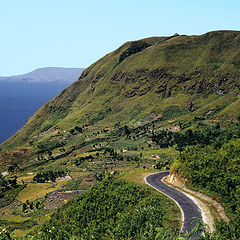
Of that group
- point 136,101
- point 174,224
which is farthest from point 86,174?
point 136,101

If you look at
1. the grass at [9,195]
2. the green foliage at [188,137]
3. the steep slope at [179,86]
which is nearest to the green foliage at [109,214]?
the grass at [9,195]

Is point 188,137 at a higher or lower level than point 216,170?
lower

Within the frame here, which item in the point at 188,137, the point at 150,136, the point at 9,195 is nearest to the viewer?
the point at 9,195

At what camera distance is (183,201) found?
31.6 m

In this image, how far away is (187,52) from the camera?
188000 millimetres

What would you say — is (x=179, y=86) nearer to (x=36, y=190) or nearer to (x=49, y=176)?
(x=49, y=176)

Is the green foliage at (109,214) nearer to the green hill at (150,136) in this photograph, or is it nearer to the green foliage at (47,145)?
the green hill at (150,136)

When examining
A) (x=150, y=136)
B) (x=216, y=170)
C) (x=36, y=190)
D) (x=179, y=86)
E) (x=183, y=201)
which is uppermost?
(x=179, y=86)

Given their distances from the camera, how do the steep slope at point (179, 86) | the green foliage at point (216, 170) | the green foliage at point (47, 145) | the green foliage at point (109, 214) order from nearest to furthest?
the green foliage at point (109, 214) → the green foliage at point (216, 170) → the green foliage at point (47, 145) → the steep slope at point (179, 86)

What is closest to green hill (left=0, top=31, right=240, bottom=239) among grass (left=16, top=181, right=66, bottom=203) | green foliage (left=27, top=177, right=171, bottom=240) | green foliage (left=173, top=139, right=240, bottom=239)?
green foliage (left=173, top=139, right=240, bottom=239)

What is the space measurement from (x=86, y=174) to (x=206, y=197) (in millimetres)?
56780

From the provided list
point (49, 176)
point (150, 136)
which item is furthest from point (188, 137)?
point (49, 176)

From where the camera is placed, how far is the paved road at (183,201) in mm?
25481

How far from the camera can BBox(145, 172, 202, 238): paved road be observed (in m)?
25.5
